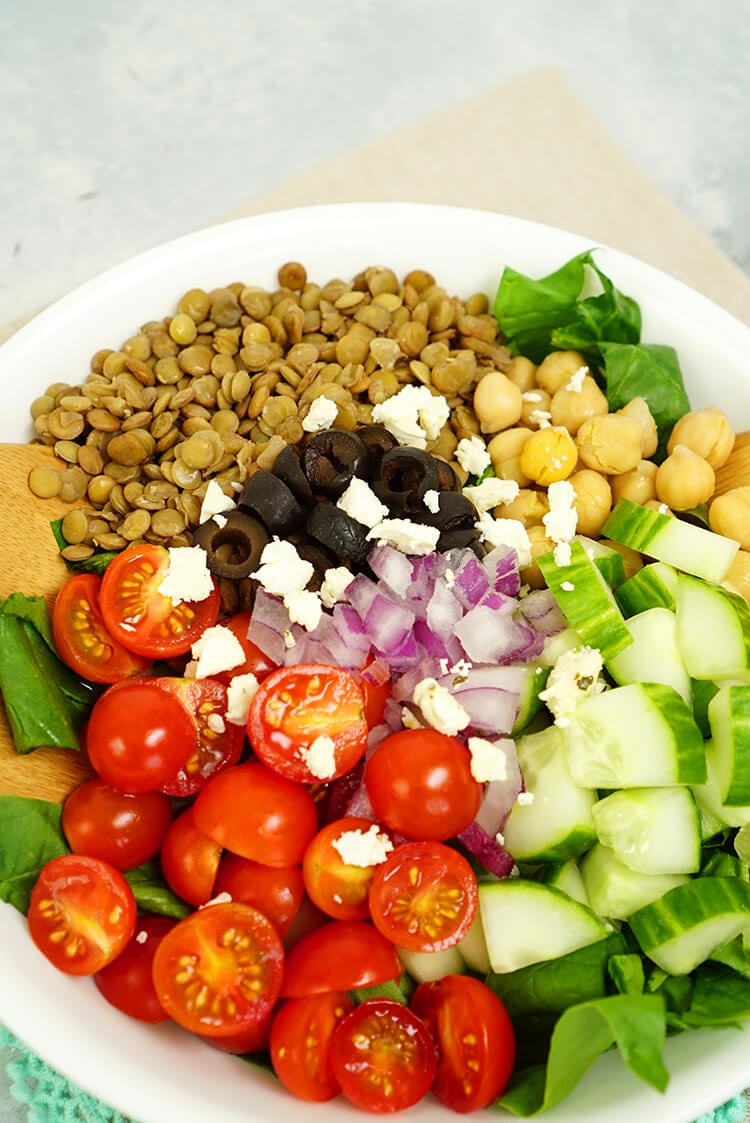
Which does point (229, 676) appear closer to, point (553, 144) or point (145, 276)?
point (145, 276)

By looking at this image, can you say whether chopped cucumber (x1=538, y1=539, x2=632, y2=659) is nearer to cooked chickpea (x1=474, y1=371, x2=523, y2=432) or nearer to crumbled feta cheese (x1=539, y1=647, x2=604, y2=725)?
crumbled feta cheese (x1=539, y1=647, x2=604, y2=725)

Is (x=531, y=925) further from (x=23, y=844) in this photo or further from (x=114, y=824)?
(x=23, y=844)

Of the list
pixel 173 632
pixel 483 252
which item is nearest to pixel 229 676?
pixel 173 632

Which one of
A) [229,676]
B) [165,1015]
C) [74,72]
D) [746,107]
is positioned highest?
[746,107]

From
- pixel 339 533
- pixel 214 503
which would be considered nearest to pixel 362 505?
pixel 339 533

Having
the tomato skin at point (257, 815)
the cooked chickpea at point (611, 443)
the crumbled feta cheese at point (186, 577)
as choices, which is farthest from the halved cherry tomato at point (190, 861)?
the cooked chickpea at point (611, 443)

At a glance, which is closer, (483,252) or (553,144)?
(483,252)

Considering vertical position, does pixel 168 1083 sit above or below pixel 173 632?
below
